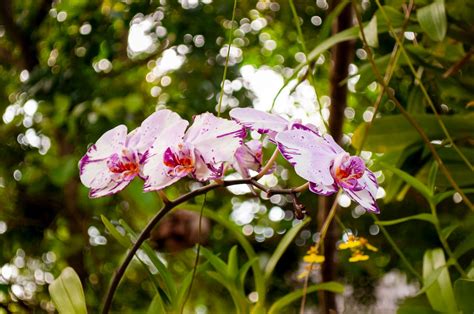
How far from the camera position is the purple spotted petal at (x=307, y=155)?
0.33m

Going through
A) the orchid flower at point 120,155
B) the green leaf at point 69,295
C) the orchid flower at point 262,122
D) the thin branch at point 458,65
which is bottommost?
the thin branch at point 458,65

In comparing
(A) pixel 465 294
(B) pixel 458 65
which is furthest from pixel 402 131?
(A) pixel 465 294

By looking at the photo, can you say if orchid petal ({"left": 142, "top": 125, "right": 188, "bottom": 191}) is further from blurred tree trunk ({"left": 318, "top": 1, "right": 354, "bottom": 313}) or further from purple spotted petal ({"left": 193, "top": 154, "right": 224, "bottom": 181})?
blurred tree trunk ({"left": 318, "top": 1, "right": 354, "bottom": 313})

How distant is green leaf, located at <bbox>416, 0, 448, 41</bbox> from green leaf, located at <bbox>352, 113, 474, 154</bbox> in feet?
0.28

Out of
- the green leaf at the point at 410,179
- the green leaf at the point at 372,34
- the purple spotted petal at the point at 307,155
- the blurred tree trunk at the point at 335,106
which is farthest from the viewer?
the blurred tree trunk at the point at 335,106

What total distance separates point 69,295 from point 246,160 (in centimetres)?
15

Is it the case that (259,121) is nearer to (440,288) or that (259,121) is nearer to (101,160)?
(101,160)

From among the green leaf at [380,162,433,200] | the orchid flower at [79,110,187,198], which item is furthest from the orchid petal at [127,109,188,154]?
the green leaf at [380,162,433,200]

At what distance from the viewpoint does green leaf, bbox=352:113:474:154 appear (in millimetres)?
675

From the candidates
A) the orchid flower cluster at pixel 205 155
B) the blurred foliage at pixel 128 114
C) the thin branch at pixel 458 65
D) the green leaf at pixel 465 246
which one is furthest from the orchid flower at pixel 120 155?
the blurred foliage at pixel 128 114

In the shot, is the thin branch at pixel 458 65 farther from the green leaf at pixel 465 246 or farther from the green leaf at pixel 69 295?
the green leaf at pixel 69 295

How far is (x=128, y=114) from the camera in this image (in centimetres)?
114

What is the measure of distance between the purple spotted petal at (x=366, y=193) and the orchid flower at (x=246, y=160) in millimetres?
65

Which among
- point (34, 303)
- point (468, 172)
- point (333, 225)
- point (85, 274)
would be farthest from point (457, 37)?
point (34, 303)
